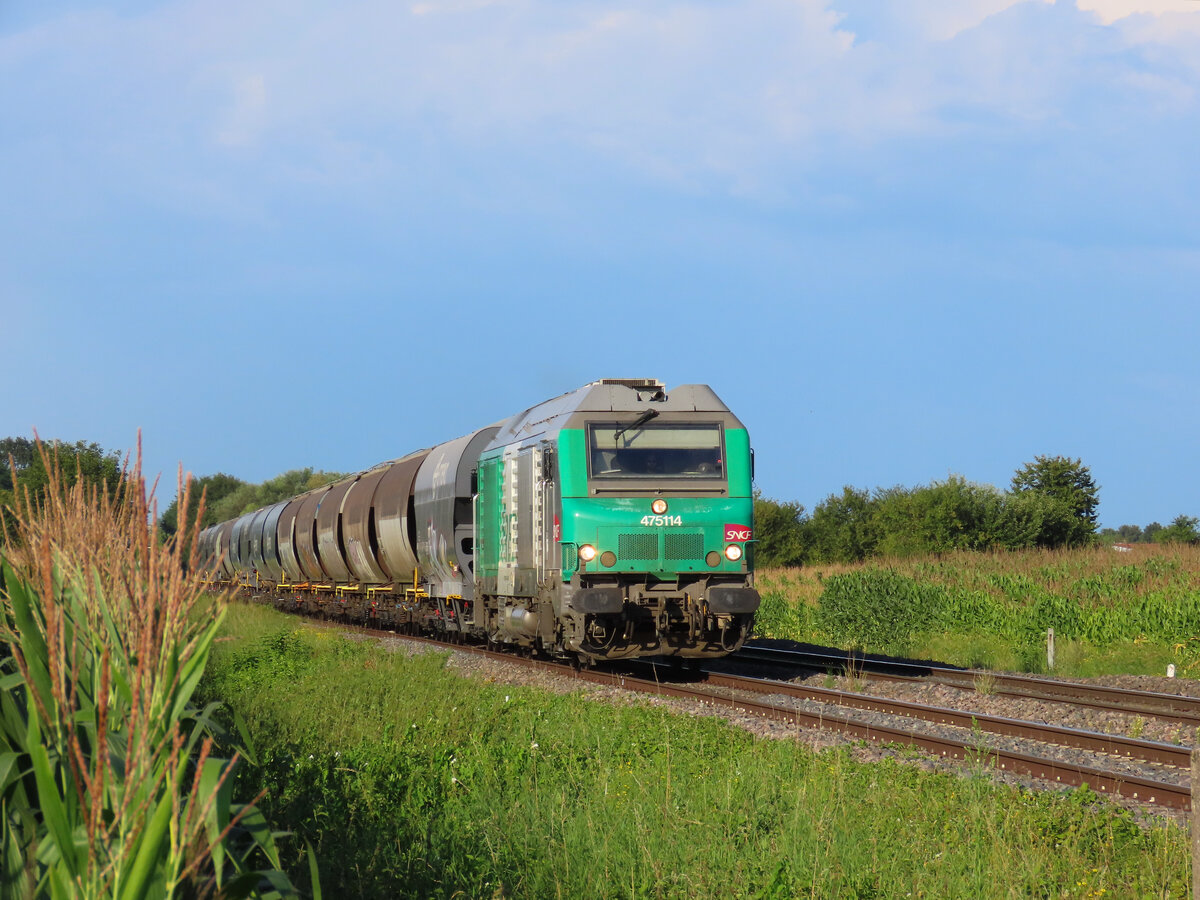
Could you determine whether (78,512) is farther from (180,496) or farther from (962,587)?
(962,587)

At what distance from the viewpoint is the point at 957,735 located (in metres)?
11.0

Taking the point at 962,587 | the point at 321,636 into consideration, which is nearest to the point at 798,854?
the point at 321,636

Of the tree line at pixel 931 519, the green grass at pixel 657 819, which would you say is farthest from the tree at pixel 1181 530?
the green grass at pixel 657 819

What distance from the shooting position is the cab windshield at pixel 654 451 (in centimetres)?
1438

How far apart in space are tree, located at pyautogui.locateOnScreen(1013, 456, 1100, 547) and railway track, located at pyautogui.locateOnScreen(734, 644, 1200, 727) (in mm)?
56890

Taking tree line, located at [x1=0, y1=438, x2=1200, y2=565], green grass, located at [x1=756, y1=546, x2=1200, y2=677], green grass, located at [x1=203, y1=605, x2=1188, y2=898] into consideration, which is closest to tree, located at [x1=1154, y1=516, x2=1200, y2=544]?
tree line, located at [x1=0, y1=438, x2=1200, y2=565]

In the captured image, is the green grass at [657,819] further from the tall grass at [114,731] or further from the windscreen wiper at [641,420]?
the windscreen wiper at [641,420]

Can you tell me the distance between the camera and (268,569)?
39031mm

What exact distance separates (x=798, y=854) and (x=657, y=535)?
8.20m

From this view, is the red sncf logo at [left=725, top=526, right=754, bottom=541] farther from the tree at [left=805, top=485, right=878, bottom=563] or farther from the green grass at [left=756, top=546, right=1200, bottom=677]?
the tree at [left=805, top=485, right=878, bottom=563]

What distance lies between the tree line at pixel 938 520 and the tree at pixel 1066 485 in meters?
0.06

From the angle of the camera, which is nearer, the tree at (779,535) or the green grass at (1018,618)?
the green grass at (1018,618)

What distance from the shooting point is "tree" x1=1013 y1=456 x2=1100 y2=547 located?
229 ft

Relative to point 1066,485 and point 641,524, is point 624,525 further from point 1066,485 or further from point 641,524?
point 1066,485
